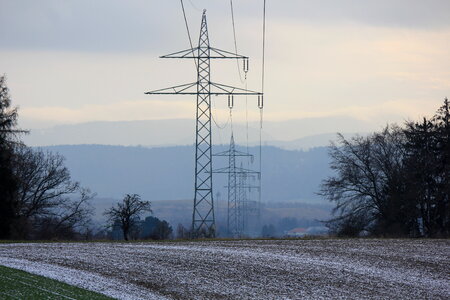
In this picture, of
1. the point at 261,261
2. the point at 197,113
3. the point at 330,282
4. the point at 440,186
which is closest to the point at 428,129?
the point at 440,186

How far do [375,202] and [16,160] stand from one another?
1192 inches

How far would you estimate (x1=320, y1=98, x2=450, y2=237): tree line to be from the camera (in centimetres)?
7088

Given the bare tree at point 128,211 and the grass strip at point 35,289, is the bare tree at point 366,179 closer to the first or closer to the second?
the bare tree at point 128,211

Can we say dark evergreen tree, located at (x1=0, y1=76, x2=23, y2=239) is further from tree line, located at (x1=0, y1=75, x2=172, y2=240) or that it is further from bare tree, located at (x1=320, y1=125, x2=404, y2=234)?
bare tree, located at (x1=320, y1=125, x2=404, y2=234)

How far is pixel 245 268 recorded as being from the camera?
34.0 metres

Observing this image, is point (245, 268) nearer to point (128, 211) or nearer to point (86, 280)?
point (86, 280)

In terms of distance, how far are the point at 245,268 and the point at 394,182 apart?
45.6 meters

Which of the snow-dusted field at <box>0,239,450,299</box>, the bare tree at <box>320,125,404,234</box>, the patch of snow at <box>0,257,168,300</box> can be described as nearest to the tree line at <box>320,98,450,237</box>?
the bare tree at <box>320,125,404,234</box>

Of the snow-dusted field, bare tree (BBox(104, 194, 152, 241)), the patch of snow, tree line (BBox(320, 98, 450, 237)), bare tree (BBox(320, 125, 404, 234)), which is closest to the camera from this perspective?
the patch of snow

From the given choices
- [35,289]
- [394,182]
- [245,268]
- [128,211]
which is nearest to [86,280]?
[35,289]

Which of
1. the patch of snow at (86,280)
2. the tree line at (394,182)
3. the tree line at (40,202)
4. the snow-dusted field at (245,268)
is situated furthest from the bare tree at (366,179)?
the patch of snow at (86,280)

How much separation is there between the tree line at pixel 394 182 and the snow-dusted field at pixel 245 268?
2306 centimetres

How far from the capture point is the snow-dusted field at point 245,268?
28.3 m

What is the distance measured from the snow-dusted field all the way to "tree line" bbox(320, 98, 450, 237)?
23.1 metres
